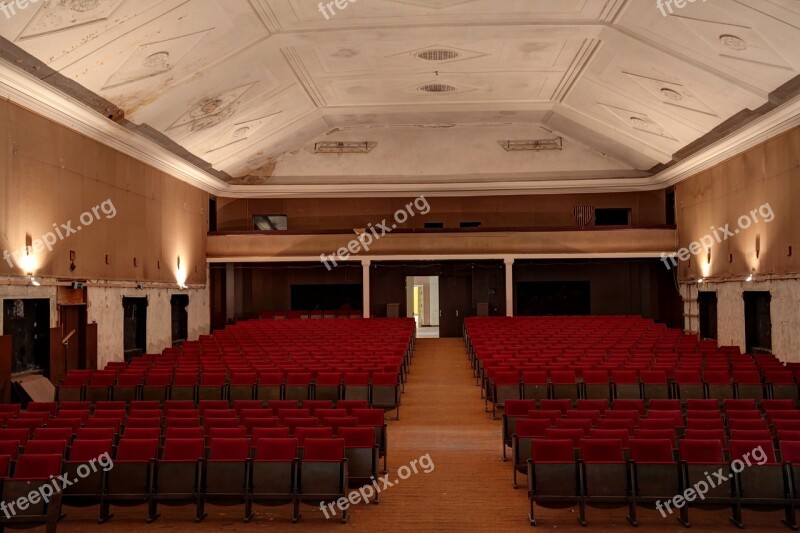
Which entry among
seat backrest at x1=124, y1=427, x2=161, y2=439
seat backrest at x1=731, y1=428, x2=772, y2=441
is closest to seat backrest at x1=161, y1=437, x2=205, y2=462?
seat backrest at x1=124, y1=427, x2=161, y2=439

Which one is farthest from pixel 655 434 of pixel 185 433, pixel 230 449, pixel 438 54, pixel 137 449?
pixel 438 54

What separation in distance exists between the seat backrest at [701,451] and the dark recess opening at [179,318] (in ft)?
55.5

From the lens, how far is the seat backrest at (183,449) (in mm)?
7477

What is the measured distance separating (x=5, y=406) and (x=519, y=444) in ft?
24.5

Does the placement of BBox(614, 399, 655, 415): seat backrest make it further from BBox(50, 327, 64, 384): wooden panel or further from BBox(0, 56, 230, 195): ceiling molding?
BBox(0, 56, 230, 195): ceiling molding

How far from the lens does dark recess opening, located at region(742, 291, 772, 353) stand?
683 inches

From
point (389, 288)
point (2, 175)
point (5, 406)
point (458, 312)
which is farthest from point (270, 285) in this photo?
point (5, 406)

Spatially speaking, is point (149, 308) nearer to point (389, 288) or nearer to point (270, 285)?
point (270, 285)

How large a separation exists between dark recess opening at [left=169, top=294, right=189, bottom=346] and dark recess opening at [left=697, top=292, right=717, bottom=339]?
16.4 meters

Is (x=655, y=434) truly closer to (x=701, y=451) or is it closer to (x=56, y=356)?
(x=701, y=451)

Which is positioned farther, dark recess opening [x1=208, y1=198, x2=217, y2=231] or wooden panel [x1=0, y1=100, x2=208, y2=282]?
dark recess opening [x1=208, y1=198, x2=217, y2=231]

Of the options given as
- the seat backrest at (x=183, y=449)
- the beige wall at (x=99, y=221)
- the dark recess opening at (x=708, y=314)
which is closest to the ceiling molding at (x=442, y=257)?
the beige wall at (x=99, y=221)

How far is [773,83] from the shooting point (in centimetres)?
1382

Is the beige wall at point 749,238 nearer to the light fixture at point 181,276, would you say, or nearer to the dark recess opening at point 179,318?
the light fixture at point 181,276
